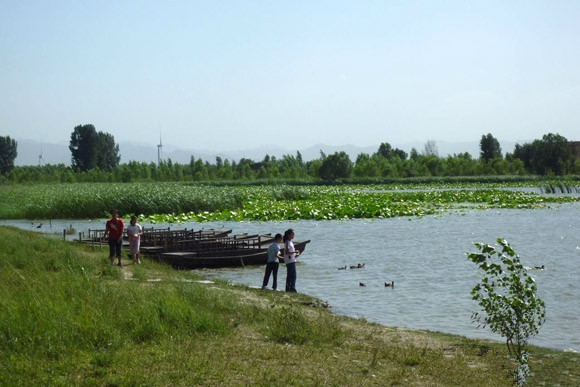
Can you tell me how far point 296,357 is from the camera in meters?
11.1

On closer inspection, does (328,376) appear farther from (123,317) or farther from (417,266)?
(417,266)

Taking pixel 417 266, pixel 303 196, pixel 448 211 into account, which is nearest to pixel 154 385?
pixel 417 266

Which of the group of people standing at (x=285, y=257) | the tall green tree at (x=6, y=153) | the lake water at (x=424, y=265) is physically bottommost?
the lake water at (x=424, y=265)

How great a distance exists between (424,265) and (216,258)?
819 cm

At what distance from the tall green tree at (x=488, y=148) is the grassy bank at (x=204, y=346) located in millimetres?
131994

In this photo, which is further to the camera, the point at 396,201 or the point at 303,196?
the point at 303,196

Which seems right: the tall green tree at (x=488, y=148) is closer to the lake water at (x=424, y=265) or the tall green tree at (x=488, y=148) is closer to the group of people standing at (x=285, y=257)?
the lake water at (x=424, y=265)

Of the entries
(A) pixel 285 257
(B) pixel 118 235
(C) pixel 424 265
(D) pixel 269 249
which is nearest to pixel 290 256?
(A) pixel 285 257

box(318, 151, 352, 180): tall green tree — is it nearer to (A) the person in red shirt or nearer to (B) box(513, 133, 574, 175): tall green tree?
(B) box(513, 133, 574, 175): tall green tree

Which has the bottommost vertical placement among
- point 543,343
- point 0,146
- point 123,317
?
point 543,343

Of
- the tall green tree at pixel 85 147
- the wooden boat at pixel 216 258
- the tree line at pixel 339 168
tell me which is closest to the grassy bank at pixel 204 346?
the wooden boat at pixel 216 258

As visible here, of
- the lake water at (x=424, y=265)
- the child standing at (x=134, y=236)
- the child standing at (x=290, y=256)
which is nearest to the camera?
the lake water at (x=424, y=265)

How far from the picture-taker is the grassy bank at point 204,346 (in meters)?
9.81

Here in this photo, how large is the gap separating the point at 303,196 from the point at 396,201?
947 cm
